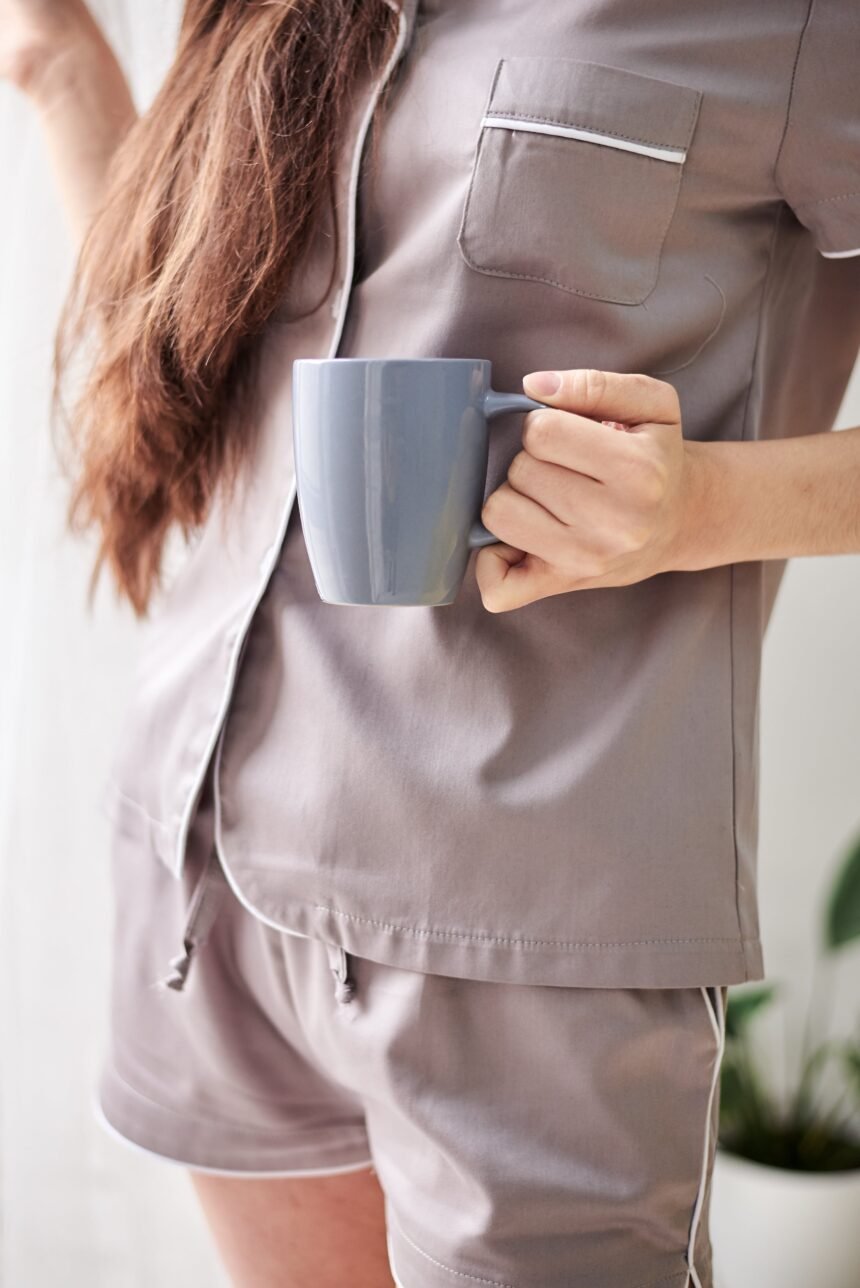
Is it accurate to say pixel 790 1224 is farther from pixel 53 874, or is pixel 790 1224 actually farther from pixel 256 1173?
pixel 53 874

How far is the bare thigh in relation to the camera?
0.79 metres

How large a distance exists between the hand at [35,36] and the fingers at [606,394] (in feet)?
1.79

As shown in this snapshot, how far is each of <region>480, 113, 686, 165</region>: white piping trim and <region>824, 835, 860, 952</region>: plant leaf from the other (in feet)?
2.74

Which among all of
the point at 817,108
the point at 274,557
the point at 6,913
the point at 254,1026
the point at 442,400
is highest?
the point at 817,108

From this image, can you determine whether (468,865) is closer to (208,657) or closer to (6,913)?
(208,657)

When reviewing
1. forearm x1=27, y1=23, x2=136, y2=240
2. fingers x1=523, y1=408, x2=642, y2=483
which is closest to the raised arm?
forearm x1=27, y1=23, x2=136, y2=240

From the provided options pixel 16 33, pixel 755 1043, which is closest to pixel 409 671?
pixel 16 33

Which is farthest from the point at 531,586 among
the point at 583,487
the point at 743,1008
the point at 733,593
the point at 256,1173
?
the point at 743,1008

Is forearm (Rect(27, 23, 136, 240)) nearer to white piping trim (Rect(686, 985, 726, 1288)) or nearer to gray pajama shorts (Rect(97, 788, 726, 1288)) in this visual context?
gray pajama shorts (Rect(97, 788, 726, 1288))

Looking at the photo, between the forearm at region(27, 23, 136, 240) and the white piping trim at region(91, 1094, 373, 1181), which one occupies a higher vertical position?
the forearm at region(27, 23, 136, 240)

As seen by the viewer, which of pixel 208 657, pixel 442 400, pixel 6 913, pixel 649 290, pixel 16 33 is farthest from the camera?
pixel 6 913

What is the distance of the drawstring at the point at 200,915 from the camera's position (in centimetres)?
70

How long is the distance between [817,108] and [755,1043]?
114 cm

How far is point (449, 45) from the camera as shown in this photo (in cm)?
63
